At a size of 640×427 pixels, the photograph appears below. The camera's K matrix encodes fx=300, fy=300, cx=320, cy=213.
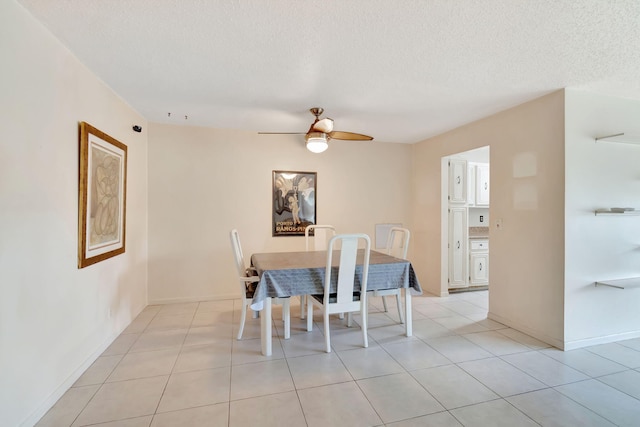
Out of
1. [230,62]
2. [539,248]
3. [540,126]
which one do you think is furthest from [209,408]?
[540,126]

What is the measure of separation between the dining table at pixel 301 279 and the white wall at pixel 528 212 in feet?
3.71

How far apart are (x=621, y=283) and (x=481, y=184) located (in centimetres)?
234

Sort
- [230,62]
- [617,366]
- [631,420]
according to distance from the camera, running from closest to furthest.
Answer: [631,420] < [230,62] < [617,366]

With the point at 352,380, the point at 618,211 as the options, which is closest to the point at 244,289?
the point at 352,380

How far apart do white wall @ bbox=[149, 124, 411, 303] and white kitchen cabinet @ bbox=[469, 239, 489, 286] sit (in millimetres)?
1949

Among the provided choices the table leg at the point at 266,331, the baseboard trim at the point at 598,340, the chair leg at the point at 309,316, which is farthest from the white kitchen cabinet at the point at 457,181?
the table leg at the point at 266,331

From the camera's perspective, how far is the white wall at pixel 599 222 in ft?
8.76

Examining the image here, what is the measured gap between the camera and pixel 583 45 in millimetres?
1975

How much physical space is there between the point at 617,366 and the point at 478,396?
4.49 ft

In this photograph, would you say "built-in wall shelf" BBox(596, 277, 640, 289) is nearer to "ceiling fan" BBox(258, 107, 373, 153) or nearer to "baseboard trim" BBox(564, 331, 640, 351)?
"baseboard trim" BBox(564, 331, 640, 351)

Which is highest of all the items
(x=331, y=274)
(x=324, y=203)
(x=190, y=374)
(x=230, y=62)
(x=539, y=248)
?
(x=230, y=62)

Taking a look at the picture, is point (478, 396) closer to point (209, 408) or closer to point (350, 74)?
point (209, 408)

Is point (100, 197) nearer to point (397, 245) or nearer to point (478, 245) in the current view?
point (397, 245)

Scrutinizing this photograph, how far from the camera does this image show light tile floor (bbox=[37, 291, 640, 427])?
1.79 metres
